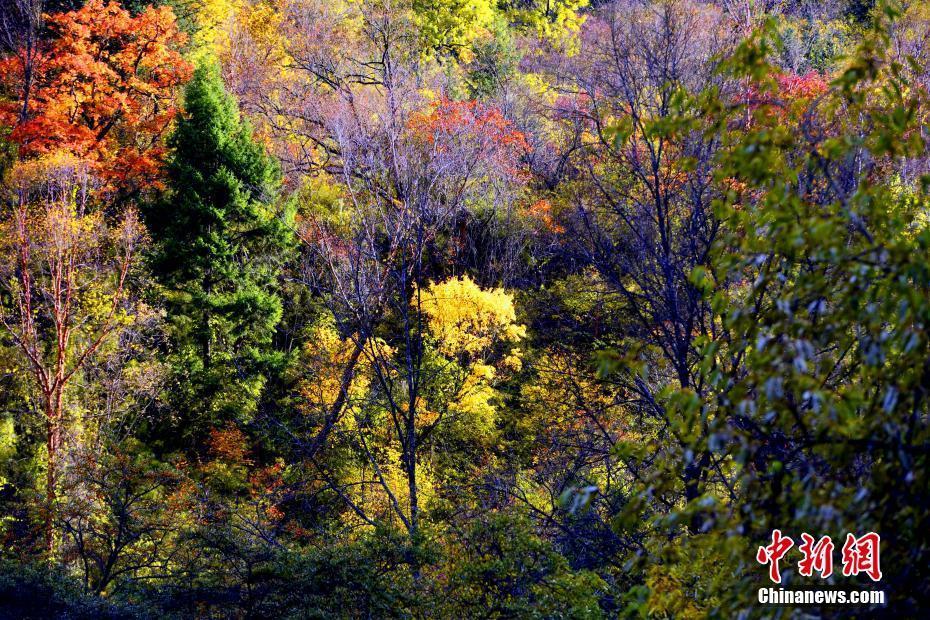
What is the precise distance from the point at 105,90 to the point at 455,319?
37.0 ft

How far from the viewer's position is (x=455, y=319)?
15812mm

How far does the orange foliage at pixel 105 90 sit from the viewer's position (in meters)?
18.0

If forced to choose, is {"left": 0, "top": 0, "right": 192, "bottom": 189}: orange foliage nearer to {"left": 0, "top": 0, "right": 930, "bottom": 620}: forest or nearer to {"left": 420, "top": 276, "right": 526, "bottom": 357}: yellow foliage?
{"left": 0, "top": 0, "right": 930, "bottom": 620}: forest

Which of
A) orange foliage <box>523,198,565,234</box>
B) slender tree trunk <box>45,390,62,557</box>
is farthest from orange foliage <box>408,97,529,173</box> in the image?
slender tree trunk <box>45,390,62,557</box>

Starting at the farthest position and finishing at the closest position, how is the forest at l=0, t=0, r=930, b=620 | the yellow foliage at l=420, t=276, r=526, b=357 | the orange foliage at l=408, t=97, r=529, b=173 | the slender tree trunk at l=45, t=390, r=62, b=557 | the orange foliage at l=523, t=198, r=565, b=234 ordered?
the orange foliage at l=523, t=198, r=565, b=234 → the orange foliage at l=408, t=97, r=529, b=173 → the yellow foliage at l=420, t=276, r=526, b=357 → the slender tree trunk at l=45, t=390, r=62, b=557 → the forest at l=0, t=0, r=930, b=620

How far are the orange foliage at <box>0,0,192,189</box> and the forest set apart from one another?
11cm

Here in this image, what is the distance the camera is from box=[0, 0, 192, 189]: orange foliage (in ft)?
59.1

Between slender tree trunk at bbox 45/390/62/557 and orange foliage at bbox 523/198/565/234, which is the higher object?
orange foliage at bbox 523/198/565/234

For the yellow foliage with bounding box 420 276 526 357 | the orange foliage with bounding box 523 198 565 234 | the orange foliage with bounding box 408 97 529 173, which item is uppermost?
the orange foliage with bounding box 408 97 529 173

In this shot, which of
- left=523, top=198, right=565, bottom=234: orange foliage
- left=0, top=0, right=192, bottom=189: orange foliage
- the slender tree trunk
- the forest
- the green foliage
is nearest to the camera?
the forest

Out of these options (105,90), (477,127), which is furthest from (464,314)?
(105,90)

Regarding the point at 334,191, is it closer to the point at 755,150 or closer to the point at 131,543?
the point at 131,543

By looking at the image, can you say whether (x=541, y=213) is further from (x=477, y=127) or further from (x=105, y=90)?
(x=105, y=90)

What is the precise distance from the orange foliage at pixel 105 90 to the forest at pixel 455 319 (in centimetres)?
11
